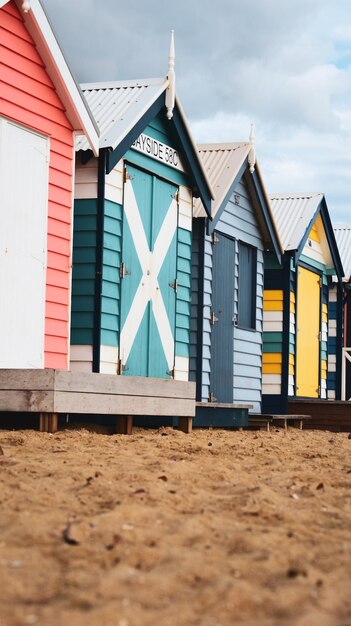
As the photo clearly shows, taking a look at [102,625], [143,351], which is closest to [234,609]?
[102,625]

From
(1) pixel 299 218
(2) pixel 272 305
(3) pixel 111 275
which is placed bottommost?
(3) pixel 111 275

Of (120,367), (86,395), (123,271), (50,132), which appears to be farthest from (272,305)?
(86,395)

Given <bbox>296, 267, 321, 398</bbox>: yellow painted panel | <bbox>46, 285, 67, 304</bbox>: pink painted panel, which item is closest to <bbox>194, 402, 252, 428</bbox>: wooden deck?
<bbox>46, 285, 67, 304</bbox>: pink painted panel

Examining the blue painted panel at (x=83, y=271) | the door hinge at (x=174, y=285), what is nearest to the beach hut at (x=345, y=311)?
the door hinge at (x=174, y=285)

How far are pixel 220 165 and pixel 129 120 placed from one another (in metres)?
3.54

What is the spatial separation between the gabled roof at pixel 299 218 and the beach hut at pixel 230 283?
69cm

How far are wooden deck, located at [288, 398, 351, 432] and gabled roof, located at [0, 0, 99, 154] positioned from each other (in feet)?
22.7

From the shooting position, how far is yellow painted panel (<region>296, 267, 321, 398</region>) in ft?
52.2

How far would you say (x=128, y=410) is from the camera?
8.31 m

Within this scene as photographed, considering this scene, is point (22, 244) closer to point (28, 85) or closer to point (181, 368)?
point (28, 85)

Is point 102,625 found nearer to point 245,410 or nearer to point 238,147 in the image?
point 245,410

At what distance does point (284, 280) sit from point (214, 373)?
10.7ft

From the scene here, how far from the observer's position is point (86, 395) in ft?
25.1

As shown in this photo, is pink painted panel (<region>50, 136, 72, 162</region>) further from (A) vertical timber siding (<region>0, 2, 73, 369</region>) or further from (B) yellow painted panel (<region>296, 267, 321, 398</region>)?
(B) yellow painted panel (<region>296, 267, 321, 398</region>)
